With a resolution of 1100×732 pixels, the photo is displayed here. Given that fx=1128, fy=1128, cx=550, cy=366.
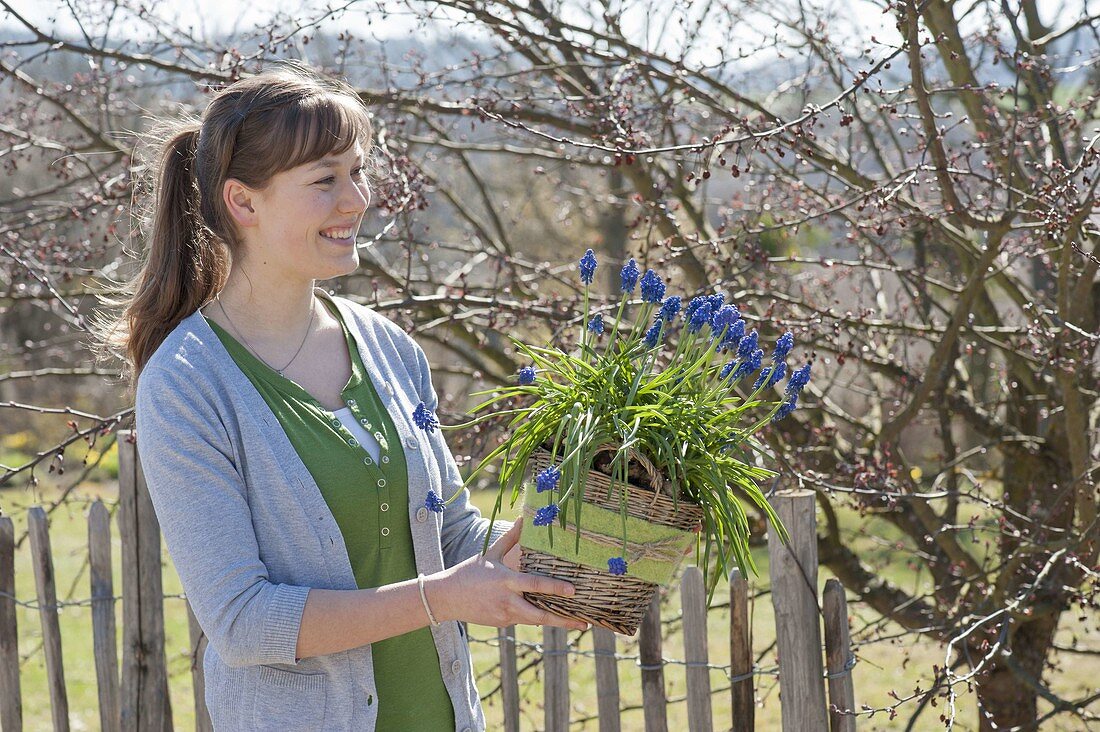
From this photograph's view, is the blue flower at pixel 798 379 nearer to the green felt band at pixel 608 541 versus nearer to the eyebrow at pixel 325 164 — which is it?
the green felt band at pixel 608 541

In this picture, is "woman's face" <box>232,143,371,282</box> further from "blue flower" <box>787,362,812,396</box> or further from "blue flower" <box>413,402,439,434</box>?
"blue flower" <box>787,362,812,396</box>

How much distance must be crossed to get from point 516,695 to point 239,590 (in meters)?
1.22

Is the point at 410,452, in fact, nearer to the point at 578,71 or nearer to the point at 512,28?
the point at 512,28

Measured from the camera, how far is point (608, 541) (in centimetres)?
154

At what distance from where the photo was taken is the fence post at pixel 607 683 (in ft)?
8.13

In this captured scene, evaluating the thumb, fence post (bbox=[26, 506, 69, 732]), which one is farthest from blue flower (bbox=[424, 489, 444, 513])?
fence post (bbox=[26, 506, 69, 732])

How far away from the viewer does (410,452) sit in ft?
5.96

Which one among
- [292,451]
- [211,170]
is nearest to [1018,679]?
[292,451]

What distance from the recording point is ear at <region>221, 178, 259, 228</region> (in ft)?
5.81

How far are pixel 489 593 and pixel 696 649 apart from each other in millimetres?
936

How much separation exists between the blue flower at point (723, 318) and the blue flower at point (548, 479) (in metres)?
0.30

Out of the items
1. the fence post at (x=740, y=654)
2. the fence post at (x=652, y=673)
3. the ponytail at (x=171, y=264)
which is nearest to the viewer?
the ponytail at (x=171, y=264)

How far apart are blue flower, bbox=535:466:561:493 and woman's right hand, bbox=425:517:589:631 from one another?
0.14 m

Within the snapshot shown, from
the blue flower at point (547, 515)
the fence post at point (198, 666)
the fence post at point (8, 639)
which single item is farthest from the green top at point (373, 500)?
the fence post at point (8, 639)
